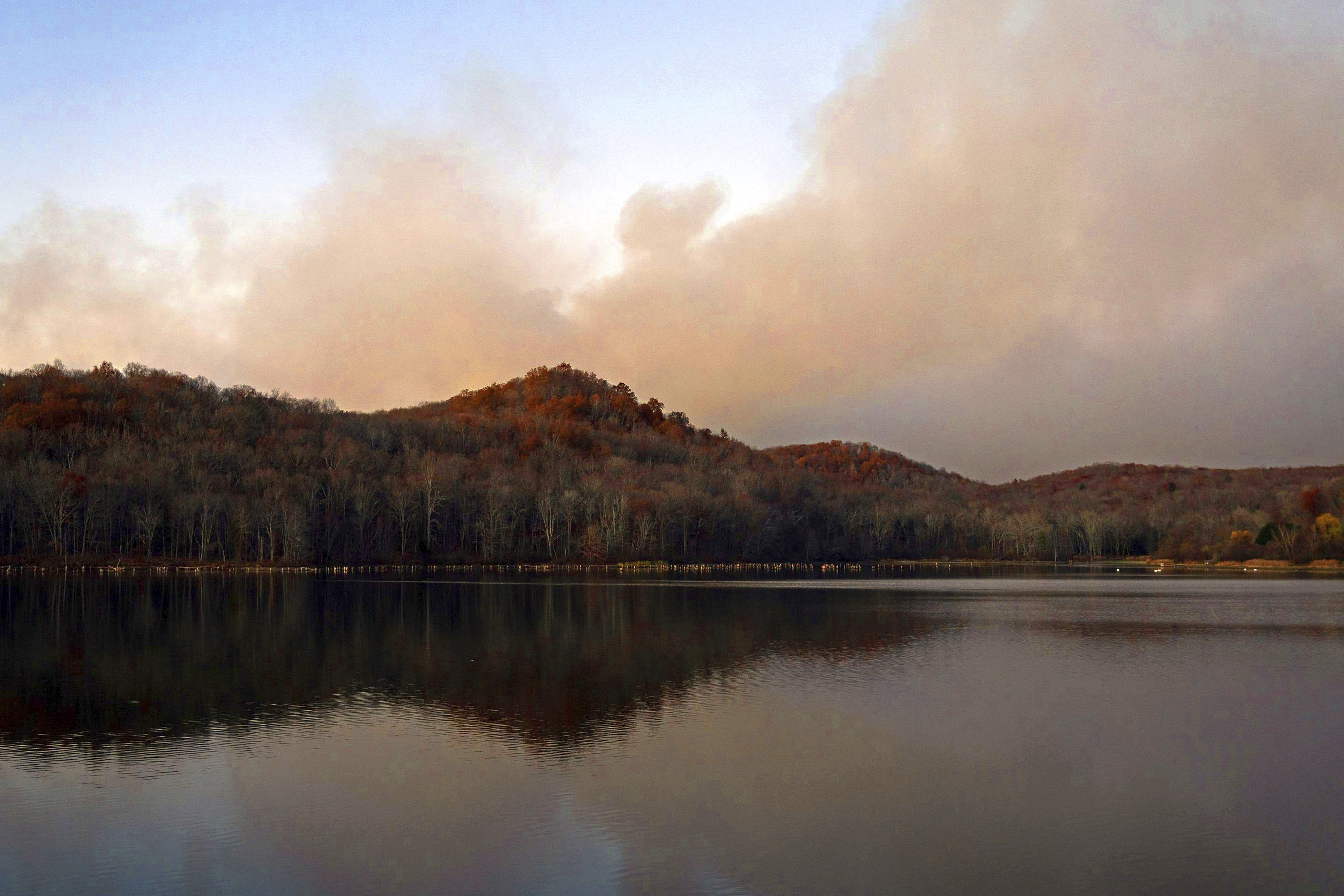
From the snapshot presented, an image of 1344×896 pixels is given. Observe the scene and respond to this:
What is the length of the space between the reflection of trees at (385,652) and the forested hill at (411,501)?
44.5 meters

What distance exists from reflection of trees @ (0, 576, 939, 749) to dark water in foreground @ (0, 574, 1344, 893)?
0.19 metres

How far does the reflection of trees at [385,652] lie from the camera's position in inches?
883

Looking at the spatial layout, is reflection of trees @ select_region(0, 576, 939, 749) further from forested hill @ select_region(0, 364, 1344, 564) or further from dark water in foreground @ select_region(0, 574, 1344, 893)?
forested hill @ select_region(0, 364, 1344, 564)

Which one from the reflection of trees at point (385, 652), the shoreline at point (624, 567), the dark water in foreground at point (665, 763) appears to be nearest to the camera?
the dark water in foreground at point (665, 763)

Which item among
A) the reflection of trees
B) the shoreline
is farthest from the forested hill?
the reflection of trees

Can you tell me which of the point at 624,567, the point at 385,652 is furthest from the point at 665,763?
the point at 624,567

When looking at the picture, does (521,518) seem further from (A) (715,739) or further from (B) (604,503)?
(A) (715,739)

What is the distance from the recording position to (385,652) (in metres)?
33.3

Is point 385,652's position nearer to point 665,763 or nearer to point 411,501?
point 665,763

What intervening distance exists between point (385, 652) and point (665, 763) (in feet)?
57.7

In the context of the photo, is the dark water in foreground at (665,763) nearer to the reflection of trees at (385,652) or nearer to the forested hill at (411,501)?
the reflection of trees at (385,652)

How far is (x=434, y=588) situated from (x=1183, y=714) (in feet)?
179

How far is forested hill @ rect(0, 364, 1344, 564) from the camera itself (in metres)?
103

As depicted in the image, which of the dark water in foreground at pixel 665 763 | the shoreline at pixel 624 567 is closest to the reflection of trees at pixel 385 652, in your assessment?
the dark water in foreground at pixel 665 763
